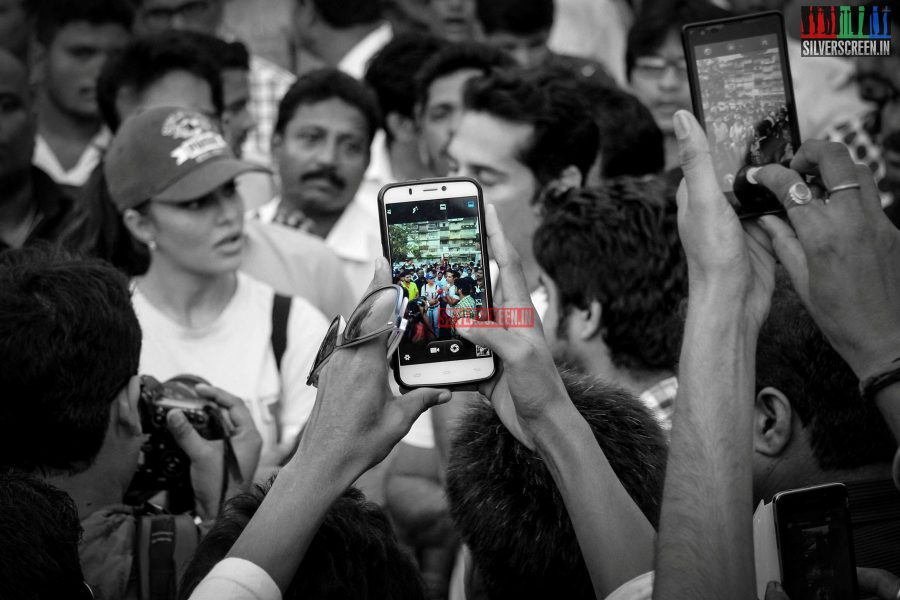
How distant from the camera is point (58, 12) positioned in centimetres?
546

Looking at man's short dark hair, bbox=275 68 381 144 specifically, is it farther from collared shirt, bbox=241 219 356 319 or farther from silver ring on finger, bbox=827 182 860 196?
silver ring on finger, bbox=827 182 860 196

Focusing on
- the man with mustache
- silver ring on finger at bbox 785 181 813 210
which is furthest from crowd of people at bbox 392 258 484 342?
the man with mustache

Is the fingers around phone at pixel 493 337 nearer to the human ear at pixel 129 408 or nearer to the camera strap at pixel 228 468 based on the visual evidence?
the human ear at pixel 129 408

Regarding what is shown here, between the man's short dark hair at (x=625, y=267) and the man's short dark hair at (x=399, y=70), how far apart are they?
102 inches

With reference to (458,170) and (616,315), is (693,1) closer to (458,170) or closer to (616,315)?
(458,170)

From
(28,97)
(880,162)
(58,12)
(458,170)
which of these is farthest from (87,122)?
(880,162)

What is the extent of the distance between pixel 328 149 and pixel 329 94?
0.26 metres

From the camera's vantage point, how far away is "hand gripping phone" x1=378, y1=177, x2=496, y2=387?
1982mm

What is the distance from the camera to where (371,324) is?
1696mm

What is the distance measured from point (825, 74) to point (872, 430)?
4567 millimetres

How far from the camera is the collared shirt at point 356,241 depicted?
4.51 m

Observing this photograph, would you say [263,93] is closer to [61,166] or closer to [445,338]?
[61,166]

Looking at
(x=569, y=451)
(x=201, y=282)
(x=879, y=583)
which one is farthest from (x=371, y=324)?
(x=201, y=282)

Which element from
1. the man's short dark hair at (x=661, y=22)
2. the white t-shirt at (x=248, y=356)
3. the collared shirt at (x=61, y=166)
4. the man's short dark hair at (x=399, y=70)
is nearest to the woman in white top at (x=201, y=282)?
the white t-shirt at (x=248, y=356)
